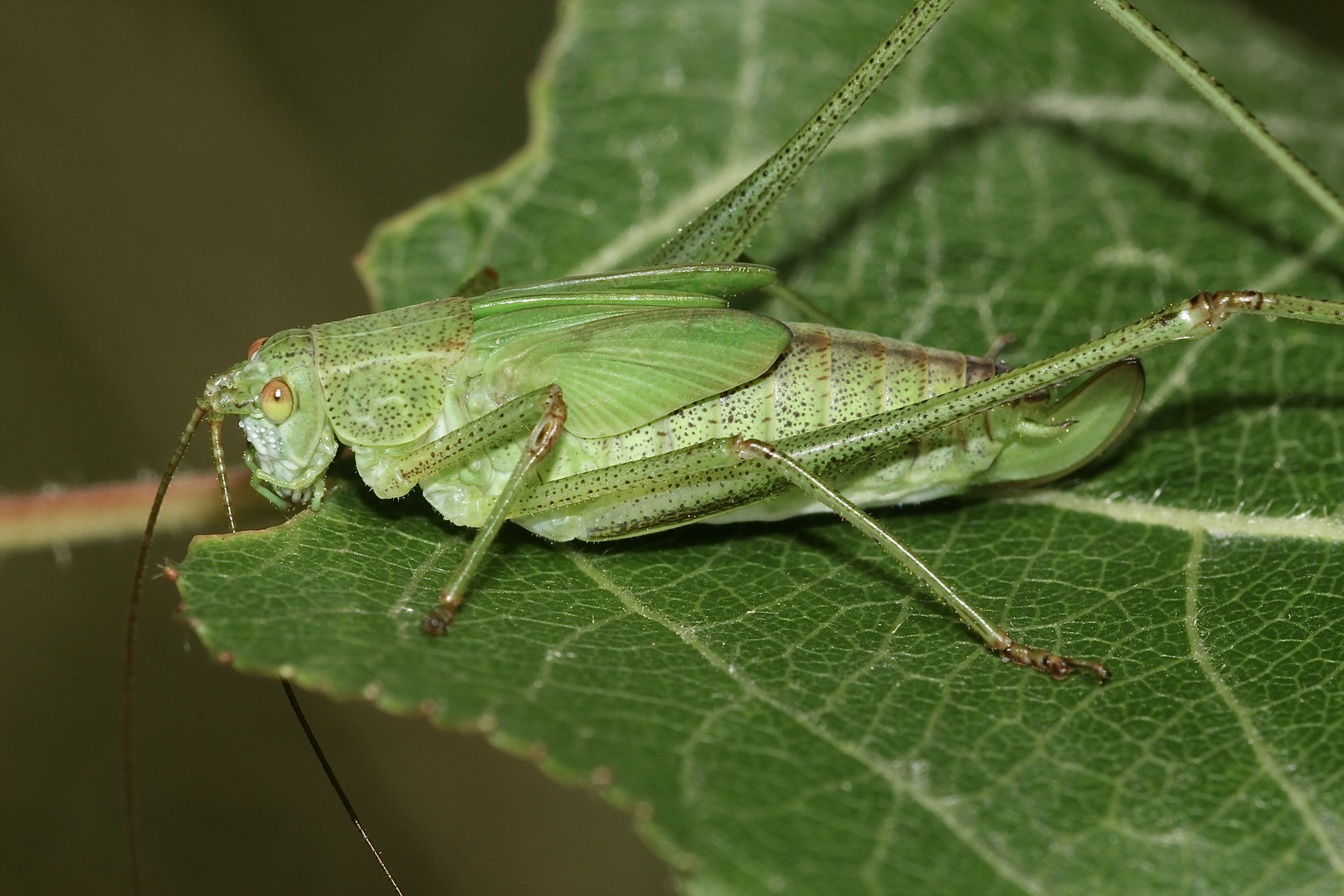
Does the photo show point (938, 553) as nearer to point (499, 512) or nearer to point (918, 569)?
point (918, 569)

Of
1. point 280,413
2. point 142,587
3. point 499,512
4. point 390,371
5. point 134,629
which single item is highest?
point 390,371

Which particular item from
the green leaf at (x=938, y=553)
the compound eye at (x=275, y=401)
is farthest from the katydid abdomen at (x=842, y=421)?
the compound eye at (x=275, y=401)

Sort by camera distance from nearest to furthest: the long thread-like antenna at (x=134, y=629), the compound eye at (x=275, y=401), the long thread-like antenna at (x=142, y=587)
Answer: the long thread-like antenna at (x=134, y=629)
the long thread-like antenna at (x=142, y=587)
the compound eye at (x=275, y=401)

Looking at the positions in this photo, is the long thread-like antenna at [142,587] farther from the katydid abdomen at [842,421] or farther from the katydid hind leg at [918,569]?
the katydid hind leg at [918,569]

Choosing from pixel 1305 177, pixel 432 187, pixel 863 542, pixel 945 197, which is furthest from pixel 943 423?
pixel 432 187

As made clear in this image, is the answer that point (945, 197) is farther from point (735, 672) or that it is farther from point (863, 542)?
point (735, 672)

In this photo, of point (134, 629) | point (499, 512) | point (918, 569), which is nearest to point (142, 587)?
point (134, 629)

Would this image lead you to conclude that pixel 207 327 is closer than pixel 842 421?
No

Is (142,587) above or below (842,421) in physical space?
below
